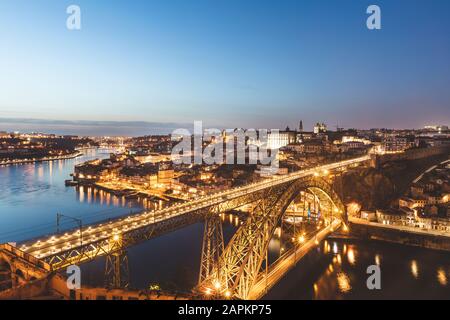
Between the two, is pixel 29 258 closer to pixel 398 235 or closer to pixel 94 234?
pixel 94 234

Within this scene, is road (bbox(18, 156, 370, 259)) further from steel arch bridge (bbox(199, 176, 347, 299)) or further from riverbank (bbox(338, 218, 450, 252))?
riverbank (bbox(338, 218, 450, 252))

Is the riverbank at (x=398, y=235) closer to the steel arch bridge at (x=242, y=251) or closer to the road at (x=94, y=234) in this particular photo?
the steel arch bridge at (x=242, y=251)

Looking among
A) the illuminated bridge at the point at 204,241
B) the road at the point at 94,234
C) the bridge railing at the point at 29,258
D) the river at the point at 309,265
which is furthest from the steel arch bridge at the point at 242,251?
the bridge railing at the point at 29,258

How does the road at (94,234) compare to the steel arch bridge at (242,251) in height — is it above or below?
above

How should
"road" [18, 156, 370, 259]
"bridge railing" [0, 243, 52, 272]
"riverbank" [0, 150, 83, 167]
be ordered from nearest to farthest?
"bridge railing" [0, 243, 52, 272] < "road" [18, 156, 370, 259] < "riverbank" [0, 150, 83, 167]

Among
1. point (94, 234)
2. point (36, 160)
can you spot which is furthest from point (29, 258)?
point (36, 160)

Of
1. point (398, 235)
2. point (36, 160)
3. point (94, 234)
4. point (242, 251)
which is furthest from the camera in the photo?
point (36, 160)

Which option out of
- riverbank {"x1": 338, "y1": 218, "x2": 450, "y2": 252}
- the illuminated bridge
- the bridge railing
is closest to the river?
riverbank {"x1": 338, "y1": 218, "x2": 450, "y2": 252}
